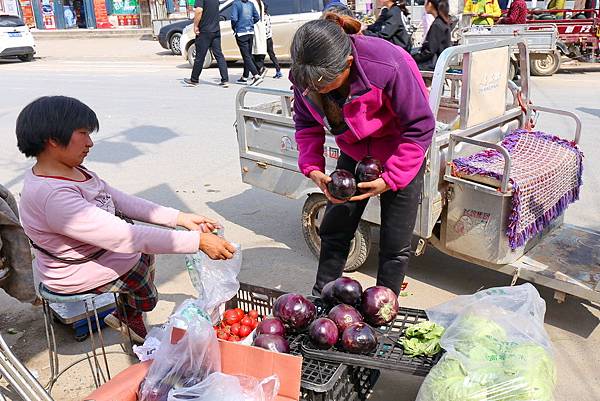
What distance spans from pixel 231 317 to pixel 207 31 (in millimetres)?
9652

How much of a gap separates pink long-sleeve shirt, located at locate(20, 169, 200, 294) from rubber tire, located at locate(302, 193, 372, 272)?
1.55 metres

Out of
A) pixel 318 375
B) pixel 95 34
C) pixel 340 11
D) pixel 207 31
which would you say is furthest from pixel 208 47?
pixel 95 34

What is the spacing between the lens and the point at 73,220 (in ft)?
8.05

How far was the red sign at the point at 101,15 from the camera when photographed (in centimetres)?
2938

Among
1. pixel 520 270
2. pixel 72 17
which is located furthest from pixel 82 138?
pixel 72 17

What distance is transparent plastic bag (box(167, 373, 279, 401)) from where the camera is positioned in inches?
86.5

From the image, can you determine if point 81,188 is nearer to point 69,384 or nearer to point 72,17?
point 69,384

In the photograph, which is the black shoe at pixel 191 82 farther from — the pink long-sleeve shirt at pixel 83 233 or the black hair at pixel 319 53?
the black hair at pixel 319 53

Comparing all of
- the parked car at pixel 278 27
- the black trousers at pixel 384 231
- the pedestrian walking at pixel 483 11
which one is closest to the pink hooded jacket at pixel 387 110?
the black trousers at pixel 384 231

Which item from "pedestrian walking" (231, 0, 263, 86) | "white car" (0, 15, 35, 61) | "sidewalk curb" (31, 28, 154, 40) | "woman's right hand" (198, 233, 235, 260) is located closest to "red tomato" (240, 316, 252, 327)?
"woman's right hand" (198, 233, 235, 260)

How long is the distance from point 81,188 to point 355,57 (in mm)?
1358

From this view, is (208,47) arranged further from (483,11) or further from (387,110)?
(387,110)

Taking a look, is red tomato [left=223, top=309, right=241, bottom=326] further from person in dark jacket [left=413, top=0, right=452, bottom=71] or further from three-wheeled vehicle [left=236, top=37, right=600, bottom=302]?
person in dark jacket [left=413, top=0, right=452, bottom=71]

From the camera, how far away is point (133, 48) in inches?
877
